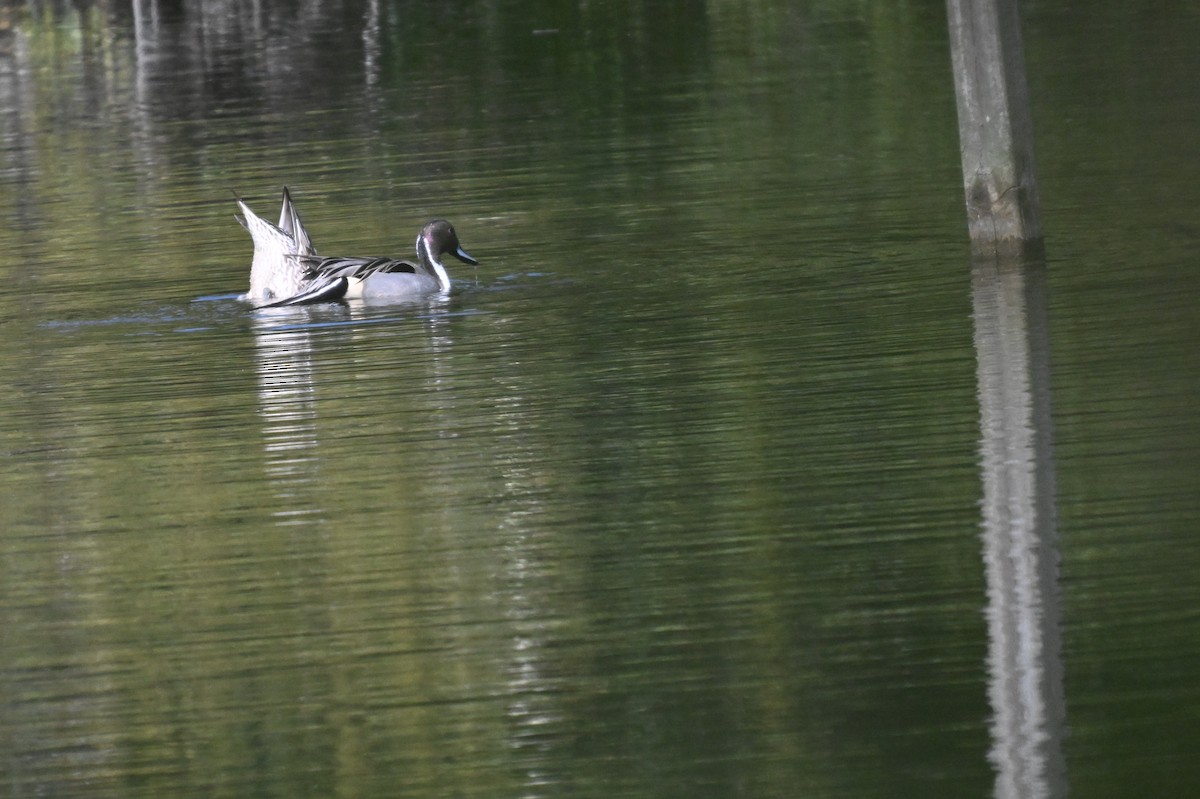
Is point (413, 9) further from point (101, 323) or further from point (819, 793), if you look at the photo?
point (819, 793)

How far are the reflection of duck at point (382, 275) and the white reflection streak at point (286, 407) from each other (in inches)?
17.3

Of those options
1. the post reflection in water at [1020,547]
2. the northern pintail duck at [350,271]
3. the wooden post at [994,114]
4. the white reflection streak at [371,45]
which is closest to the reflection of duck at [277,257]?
the northern pintail duck at [350,271]

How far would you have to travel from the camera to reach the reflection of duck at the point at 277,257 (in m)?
15.4

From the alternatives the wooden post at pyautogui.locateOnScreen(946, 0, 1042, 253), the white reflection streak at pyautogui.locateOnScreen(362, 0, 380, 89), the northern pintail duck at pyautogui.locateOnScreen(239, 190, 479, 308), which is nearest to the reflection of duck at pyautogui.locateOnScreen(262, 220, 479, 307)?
the northern pintail duck at pyautogui.locateOnScreen(239, 190, 479, 308)

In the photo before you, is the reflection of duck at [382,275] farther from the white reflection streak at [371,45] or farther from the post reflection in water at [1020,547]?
the white reflection streak at [371,45]

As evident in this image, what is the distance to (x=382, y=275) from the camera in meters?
15.1

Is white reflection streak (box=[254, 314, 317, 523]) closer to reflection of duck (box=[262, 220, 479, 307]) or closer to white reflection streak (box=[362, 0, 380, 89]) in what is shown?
reflection of duck (box=[262, 220, 479, 307])

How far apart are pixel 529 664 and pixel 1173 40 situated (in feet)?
75.9

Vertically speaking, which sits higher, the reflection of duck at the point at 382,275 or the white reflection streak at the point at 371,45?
the white reflection streak at the point at 371,45

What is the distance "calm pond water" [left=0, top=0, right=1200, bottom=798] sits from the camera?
648 centimetres

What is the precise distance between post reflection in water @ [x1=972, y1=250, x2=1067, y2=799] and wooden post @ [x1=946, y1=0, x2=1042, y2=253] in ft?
3.40

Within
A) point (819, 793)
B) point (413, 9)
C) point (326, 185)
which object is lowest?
point (819, 793)

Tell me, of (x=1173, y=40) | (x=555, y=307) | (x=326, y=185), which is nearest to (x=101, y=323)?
(x=555, y=307)

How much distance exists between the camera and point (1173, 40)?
2848cm
